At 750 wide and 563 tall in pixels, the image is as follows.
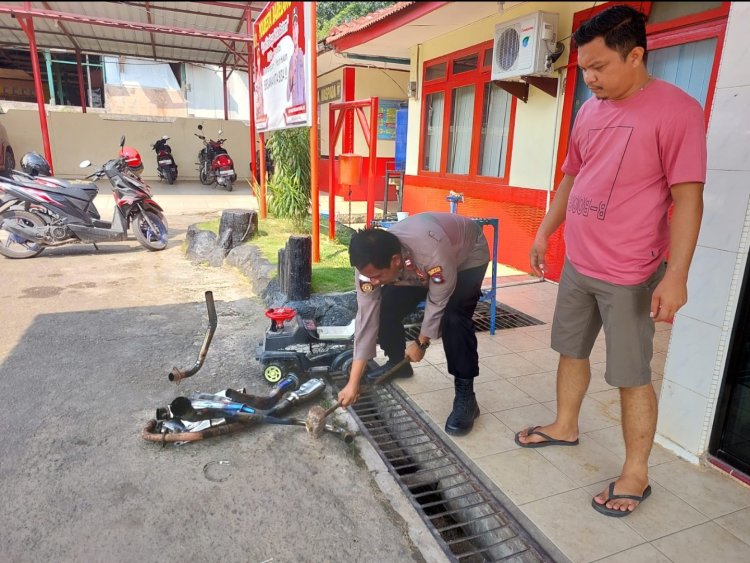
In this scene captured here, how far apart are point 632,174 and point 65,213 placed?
658cm

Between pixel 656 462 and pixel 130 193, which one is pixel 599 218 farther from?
pixel 130 193

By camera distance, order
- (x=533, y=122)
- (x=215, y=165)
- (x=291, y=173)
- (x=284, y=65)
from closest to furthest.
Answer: (x=284, y=65) → (x=533, y=122) → (x=291, y=173) → (x=215, y=165)

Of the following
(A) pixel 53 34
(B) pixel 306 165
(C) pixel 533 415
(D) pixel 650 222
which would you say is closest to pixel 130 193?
(B) pixel 306 165

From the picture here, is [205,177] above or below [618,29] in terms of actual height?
below

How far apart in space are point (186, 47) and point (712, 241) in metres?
12.8

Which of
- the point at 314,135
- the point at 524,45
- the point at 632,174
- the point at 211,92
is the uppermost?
the point at 211,92

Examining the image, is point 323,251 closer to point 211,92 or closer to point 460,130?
point 460,130

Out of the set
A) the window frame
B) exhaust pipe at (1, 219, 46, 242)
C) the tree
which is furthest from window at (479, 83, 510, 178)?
exhaust pipe at (1, 219, 46, 242)

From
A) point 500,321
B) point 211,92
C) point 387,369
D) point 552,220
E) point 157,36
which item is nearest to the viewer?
point 552,220

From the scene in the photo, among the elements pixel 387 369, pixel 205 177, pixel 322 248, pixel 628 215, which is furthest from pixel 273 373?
pixel 205 177

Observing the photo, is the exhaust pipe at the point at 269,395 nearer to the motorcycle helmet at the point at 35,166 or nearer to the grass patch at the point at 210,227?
the grass patch at the point at 210,227

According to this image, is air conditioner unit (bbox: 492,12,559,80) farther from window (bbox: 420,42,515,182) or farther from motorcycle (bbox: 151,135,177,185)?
motorcycle (bbox: 151,135,177,185)

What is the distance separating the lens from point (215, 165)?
13.6 metres

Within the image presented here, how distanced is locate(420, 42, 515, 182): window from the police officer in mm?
3679
